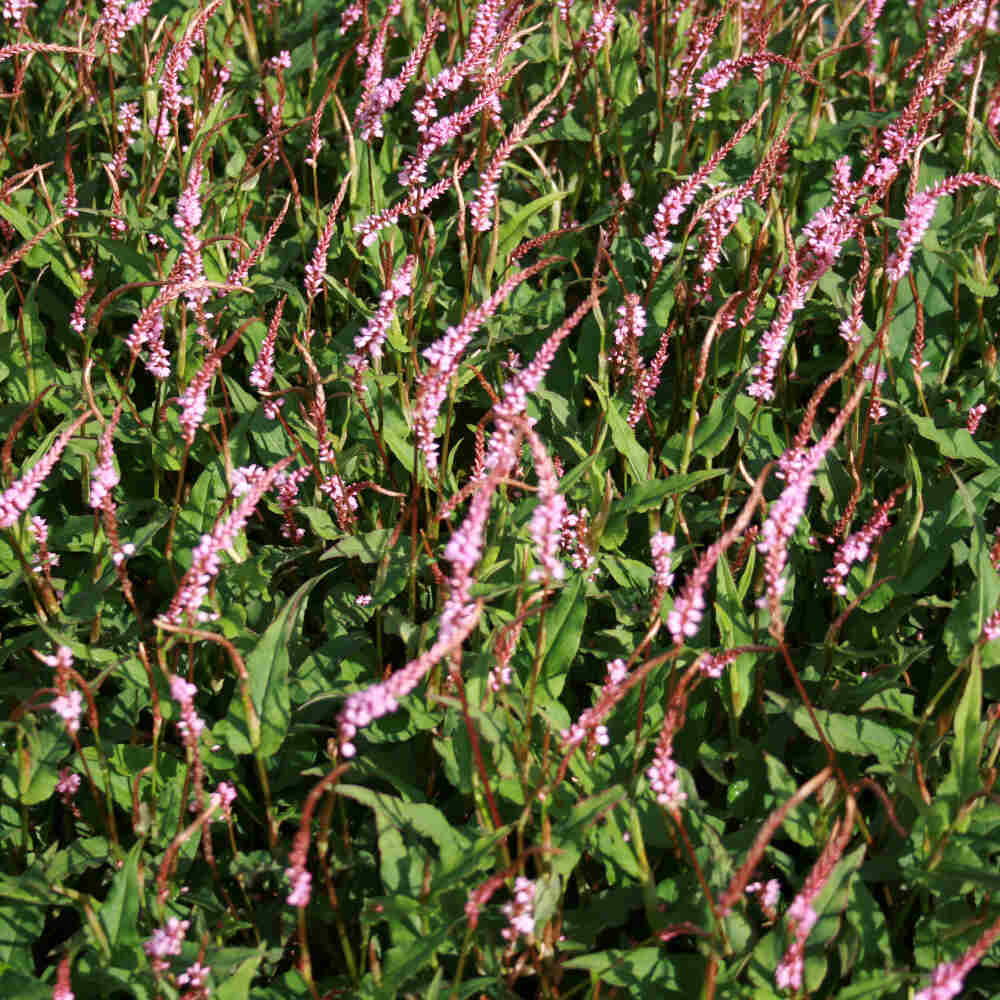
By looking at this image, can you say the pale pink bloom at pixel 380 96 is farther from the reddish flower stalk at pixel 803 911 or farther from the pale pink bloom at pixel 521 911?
the reddish flower stalk at pixel 803 911

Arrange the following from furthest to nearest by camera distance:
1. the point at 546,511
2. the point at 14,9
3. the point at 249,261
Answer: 1. the point at 14,9
2. the point at 249,261
3. the point at 546,511

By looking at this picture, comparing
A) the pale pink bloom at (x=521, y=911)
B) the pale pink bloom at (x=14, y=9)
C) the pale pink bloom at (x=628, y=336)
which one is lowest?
the pale pink bloom at (x=521, y=911)

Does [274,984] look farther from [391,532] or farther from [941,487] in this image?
[941,487]

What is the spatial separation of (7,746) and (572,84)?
2743mm

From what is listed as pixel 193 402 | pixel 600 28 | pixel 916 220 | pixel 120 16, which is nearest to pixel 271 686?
pixel 193 402

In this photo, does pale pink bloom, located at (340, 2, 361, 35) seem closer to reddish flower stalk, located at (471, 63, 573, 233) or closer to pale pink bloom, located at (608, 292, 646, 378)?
reddish flower stalk, located at (471, 63, 573, 233)

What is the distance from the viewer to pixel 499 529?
261 cm

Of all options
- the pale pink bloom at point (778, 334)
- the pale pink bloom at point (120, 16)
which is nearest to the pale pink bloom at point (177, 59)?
the pale pink bloom at point (120, 16)

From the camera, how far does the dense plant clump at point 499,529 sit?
2152mm

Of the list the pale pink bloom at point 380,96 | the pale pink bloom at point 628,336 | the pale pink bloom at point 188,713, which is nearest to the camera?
the pale pink bloom at point 188,713

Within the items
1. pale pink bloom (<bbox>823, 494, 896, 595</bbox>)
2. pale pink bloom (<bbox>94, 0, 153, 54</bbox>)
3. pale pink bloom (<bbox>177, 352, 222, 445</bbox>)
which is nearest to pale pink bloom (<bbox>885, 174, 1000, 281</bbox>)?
pale pink bloom (<bbox>823, 494, 896, 595</bbox>)

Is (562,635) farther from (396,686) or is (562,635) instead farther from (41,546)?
(41,546)

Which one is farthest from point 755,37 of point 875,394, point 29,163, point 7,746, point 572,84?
point 7,746

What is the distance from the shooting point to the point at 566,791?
2.35m
